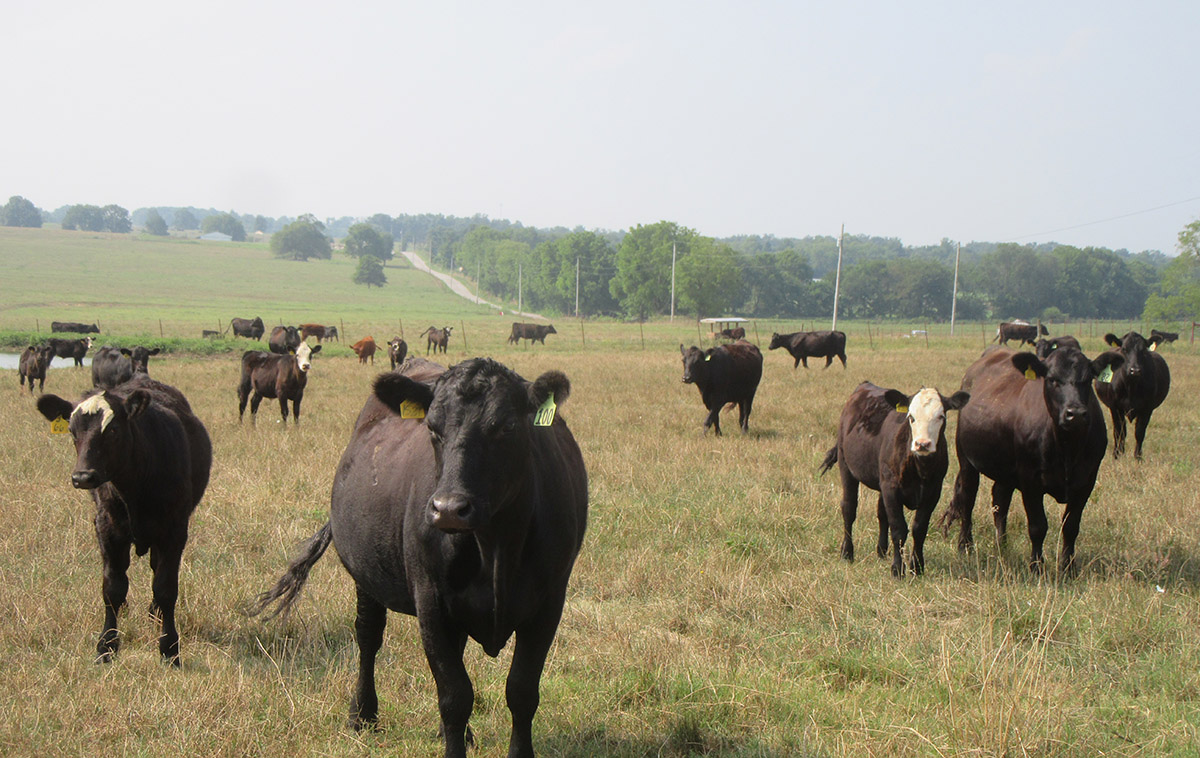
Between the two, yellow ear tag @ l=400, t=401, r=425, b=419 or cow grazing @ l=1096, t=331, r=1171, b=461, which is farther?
cow grazing @ l=1096, t=331, r=1171, b=461

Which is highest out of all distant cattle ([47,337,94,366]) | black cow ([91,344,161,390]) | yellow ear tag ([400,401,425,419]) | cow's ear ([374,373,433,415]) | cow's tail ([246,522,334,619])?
cow's ear ([374,373,433,415])

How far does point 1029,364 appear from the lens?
7.71 meters

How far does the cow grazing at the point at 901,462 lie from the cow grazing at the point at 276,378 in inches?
431

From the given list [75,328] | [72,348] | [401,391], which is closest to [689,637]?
[401,391]

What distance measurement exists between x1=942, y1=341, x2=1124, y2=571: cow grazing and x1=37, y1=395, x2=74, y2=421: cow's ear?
23.9ft

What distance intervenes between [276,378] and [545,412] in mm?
13947

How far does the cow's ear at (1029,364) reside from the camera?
7660mm

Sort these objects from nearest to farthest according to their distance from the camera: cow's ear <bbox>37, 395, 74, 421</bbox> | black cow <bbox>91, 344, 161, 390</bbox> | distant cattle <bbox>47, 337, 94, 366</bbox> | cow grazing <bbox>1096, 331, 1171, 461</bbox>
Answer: cow's ear <bbox>37, 395, 74, 421</bbox> → cow grazing <bbox>1096, 331, 1171, 461</bbox> → black cow <bbox>91, 344, 161, 390</bbox> → distant cattle <bbox>47, 337, 94, 366</bbox>

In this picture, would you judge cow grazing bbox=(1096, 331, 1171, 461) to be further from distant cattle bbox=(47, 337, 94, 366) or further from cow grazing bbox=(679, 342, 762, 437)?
distant cattle bbox=(47, 337, 94, 366)

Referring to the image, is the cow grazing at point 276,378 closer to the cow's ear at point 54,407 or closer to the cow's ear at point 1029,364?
the cow's ear at point 54,407

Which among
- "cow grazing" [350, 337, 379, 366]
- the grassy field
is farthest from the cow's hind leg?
"cow grazing" [350, 337, 379, 366]

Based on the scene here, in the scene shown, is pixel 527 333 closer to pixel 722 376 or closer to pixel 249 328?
pixel 249 328

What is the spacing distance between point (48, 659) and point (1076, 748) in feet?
18.1

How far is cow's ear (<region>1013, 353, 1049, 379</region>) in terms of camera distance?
25.1ft
